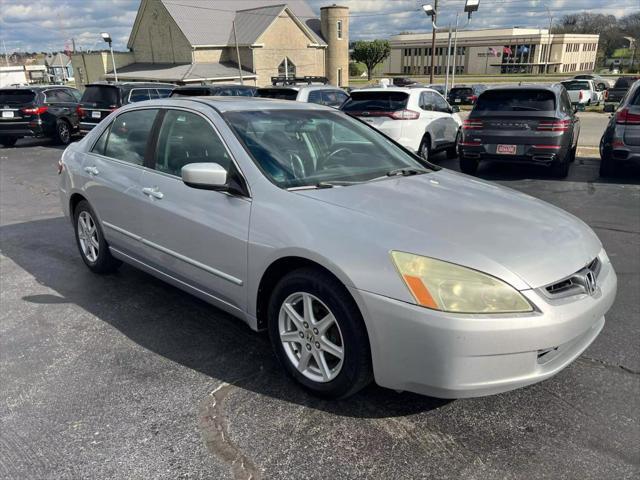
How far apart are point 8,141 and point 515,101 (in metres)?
14.7

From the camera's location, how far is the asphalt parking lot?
2428 mm

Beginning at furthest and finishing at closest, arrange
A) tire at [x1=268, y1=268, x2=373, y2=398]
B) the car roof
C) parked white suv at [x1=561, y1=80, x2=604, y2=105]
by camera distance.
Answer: parked white suv at [x1=561, y1=80, x2=604, y2=105] < the car roof < tire at [x1=268, y1=268, x2=373, y2=398]

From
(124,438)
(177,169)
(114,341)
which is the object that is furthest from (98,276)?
(124,438)

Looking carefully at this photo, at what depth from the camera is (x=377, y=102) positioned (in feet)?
34.0

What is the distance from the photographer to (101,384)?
10.2ft

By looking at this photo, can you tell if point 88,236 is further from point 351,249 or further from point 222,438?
point 351,249

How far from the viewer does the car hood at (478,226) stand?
2.42 m

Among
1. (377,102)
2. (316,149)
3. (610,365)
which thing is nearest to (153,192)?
(316,149)

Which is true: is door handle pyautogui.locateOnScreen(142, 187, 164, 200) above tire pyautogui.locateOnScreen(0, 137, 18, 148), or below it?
above

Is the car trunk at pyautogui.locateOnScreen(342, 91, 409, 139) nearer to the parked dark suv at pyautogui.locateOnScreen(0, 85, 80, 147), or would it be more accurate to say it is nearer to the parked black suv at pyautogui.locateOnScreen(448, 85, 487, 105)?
the parked dark suv at pyautogui.locateOnScreen(0, 85, 80, 147)

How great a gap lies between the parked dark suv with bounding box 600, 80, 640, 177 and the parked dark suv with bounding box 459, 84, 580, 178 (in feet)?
2.22

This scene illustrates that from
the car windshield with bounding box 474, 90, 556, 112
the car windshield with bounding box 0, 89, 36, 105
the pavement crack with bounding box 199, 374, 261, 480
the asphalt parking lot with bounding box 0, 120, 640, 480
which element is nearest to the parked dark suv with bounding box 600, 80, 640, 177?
the car windshield with bounding box 474, 90, 556, 112

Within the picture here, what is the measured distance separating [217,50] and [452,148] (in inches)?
1474

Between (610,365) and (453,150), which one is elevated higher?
(610,365)
